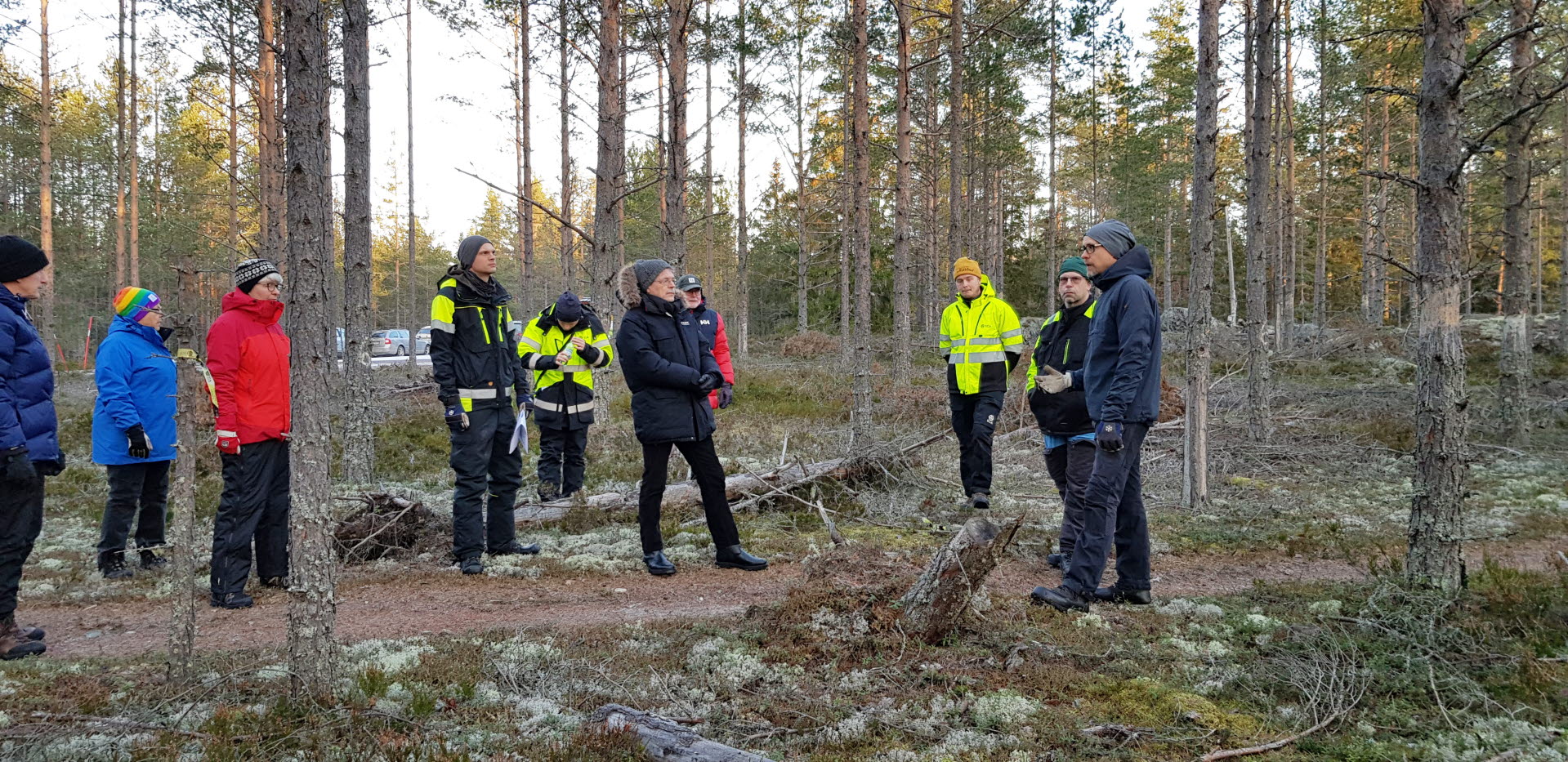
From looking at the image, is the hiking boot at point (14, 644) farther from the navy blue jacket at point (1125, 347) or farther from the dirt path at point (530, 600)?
the navy blue jacket at point (1125, 347)

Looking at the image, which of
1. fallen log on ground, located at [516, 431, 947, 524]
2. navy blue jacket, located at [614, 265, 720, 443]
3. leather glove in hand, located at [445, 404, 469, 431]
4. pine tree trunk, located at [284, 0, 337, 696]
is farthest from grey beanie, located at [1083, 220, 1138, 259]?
leather glove in hand, located at [445, 404, 469, 431]

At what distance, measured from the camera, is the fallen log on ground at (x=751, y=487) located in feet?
27.3

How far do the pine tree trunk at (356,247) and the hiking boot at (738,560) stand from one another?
18.6 feet

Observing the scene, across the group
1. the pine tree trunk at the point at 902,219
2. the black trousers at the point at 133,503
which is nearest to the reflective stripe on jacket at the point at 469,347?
the black trousers at the point at 133,503

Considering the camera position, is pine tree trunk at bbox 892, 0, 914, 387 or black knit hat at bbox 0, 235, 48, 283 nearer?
black knit hat at bbox 0, 235, 48, 283

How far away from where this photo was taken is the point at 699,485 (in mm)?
6371

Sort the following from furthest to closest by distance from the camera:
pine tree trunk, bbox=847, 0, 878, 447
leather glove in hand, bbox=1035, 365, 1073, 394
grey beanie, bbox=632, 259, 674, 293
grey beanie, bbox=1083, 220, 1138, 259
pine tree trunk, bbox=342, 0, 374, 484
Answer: pine tree trunk, bbox=847, 0, 878, 447
pine tree trunk, bbox=342, 0, 374, 484
grey beanie, bbox=632, 259, 674, 293
leather glove in hand, bbox=1035, 365, 1073, 394
grey beanie, bbox=1083, 220, 1138, 259

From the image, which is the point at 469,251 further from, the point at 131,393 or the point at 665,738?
the point at 665,738

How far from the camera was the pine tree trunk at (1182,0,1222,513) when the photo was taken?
7.70 meters

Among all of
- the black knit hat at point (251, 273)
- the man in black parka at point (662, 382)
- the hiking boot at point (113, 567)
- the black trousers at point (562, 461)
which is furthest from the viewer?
the black trousers at point (562, 461)

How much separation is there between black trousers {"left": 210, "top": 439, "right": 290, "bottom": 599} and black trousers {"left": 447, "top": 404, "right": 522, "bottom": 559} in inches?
46.8

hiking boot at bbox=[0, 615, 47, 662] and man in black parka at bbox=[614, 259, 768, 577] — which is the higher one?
man in black parka at bbox=[614, 259, 768, 577]

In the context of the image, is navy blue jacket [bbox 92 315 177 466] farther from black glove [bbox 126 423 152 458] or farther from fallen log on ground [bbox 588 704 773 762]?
fallen log on ground [bbox 588 704 773 762]

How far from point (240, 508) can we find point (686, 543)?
3.38 metres
